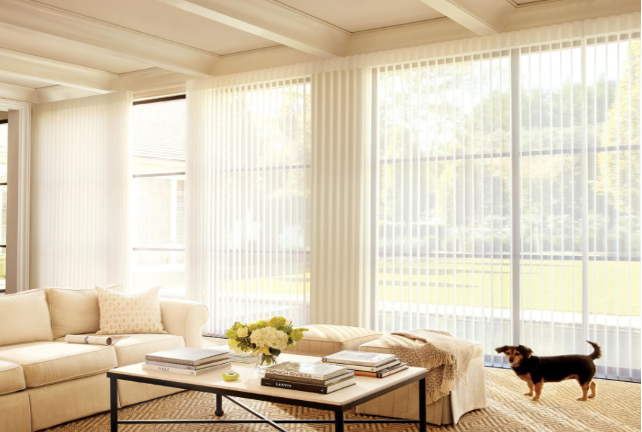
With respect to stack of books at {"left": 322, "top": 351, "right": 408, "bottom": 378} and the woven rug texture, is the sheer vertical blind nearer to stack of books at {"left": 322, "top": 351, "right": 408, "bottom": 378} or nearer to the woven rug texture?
the woven rug texture

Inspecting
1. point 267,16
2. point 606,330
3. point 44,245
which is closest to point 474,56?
point 267,16

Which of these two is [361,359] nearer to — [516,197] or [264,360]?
[264,360]

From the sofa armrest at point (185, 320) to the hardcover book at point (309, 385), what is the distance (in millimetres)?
1862

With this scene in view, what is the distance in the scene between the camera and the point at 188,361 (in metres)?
3.27

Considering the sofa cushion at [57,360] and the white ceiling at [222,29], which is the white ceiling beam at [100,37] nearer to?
the white ceiling at [222,29]

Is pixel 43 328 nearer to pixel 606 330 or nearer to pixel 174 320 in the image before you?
pixel 174 320

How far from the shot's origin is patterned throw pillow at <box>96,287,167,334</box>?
4.60 meters

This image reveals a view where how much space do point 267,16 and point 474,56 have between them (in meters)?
1.71

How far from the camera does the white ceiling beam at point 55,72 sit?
662cm

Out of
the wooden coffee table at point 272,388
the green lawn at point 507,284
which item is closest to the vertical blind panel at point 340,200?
the green lawn at point 507,284

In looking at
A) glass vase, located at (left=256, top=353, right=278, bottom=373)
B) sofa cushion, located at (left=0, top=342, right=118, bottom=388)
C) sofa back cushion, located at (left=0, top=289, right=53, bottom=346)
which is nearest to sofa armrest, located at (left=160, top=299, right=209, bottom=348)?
sofa cushion, located at (left=0, top=342, right=118, bottom=388)

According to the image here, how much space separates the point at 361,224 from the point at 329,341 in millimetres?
1599

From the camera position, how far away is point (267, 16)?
5121 mm

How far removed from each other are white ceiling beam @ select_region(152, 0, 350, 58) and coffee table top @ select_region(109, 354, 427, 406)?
2.57 m
